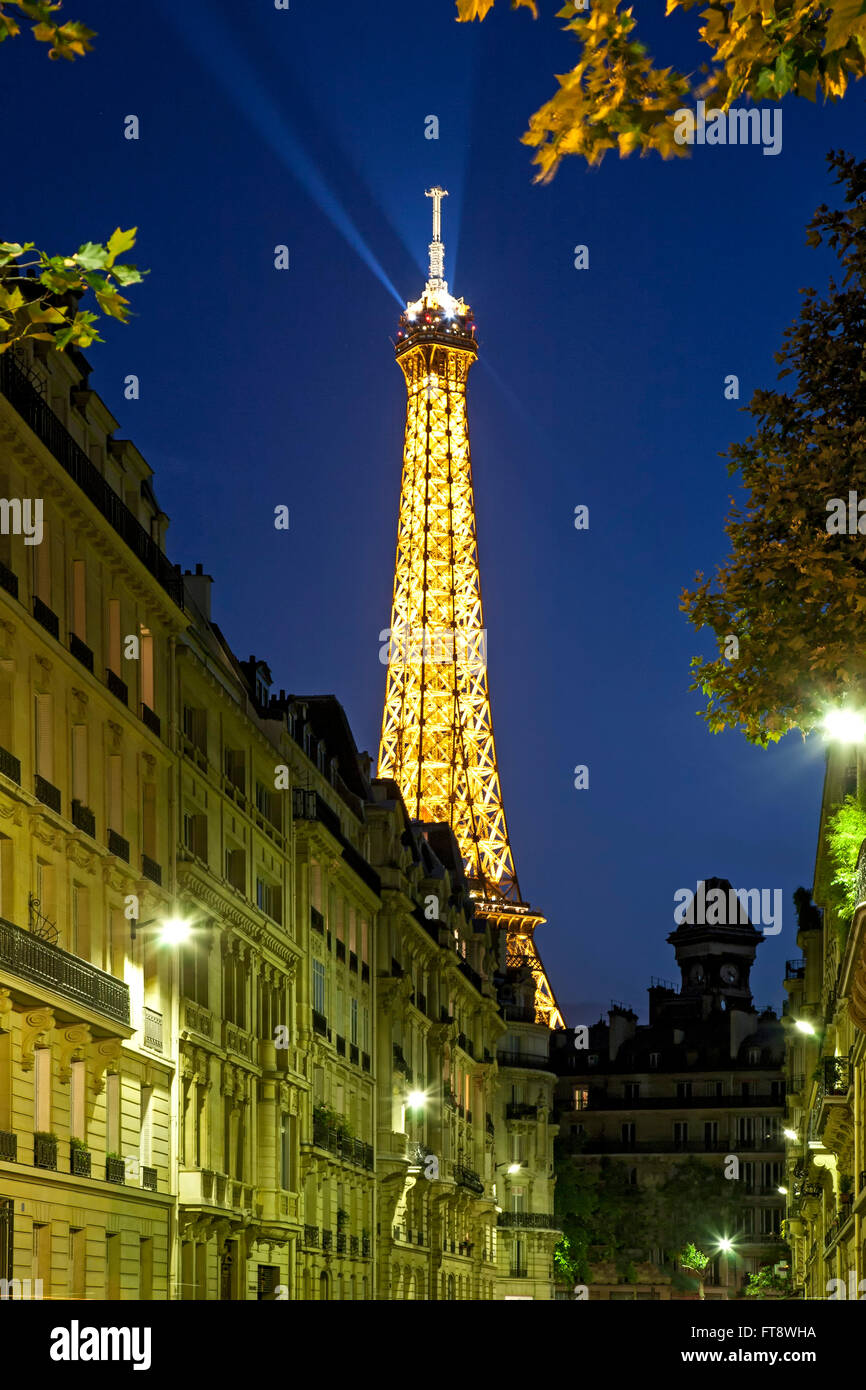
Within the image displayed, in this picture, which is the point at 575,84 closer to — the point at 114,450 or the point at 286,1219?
the point at 114,450

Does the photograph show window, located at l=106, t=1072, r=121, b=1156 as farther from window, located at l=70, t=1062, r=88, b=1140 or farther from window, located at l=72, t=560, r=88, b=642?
window, located at l=72, t=560, r=88, b=642

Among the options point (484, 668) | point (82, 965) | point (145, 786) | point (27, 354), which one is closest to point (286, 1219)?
point (145, 786)

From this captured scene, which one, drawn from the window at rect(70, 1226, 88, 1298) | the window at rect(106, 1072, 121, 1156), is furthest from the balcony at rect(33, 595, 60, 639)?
the window at rect(70, 1226, 88, 1298)

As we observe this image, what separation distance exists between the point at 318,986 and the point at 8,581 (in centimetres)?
2973

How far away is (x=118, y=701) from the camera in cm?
4391

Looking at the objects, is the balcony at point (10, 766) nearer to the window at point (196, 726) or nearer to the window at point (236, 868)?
the window at point (196, 726)

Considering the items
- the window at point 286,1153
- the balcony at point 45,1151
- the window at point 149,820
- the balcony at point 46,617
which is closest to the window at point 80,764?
the balcony at point 46,617

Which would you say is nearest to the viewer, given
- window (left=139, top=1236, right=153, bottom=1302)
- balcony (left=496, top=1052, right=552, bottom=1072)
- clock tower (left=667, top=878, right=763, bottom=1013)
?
window (left=139, top=1236, right=153, bottom=1302)

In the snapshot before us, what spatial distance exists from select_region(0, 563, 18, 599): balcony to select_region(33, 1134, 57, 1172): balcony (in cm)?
904

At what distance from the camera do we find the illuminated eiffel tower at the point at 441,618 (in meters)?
152

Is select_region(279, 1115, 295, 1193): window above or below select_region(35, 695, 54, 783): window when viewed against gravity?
below

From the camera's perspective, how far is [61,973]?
122 feet

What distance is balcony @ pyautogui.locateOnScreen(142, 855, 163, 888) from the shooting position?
45656 millimetres

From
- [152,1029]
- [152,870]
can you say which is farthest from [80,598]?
[152,1029]
